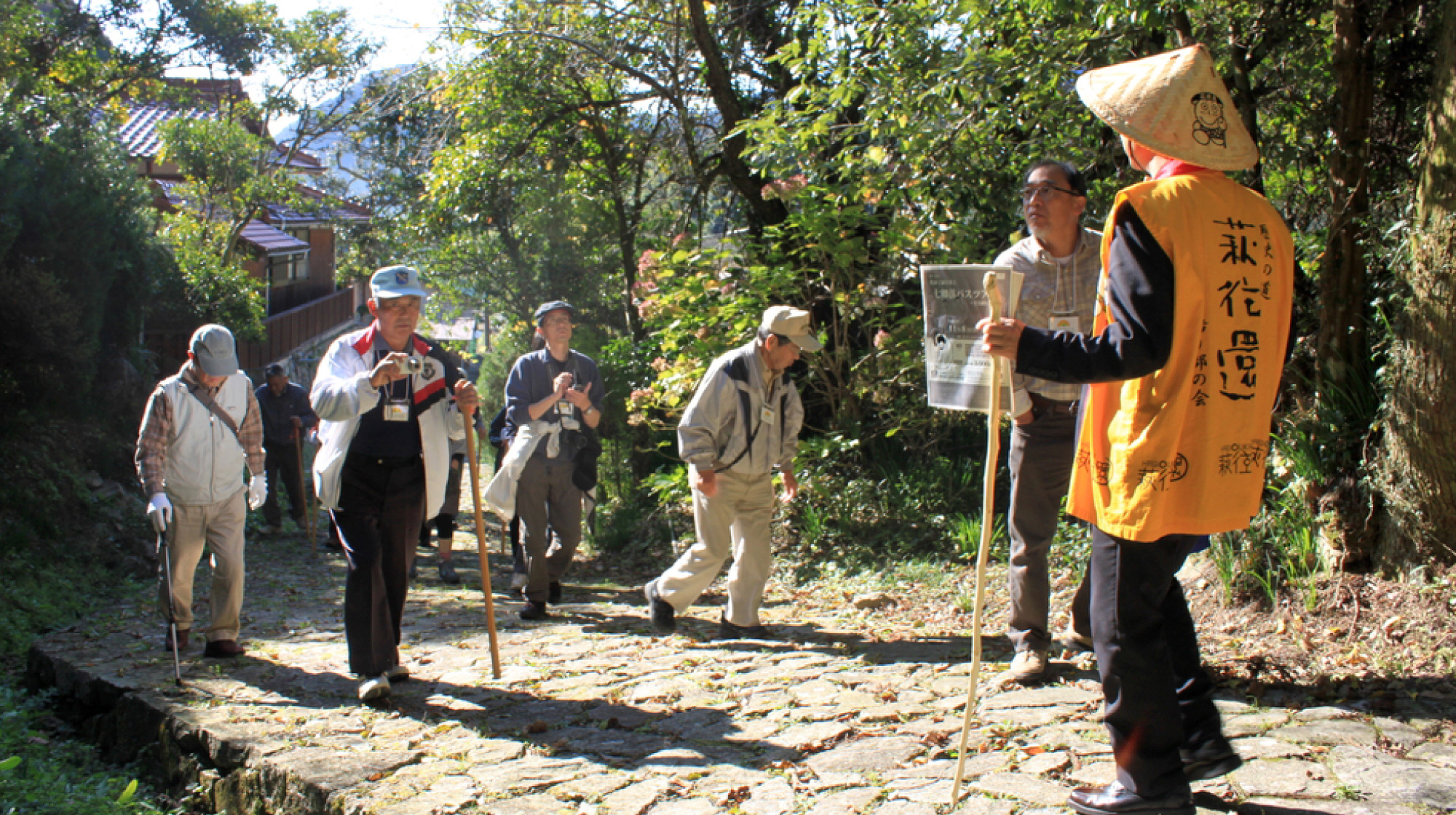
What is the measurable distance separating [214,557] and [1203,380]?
551 cm

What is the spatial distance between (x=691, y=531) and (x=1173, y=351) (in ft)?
25.7

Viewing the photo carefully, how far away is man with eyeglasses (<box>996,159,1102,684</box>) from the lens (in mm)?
4410

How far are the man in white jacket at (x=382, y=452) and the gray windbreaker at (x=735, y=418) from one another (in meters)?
1.28

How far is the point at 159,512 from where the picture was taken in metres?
5.80

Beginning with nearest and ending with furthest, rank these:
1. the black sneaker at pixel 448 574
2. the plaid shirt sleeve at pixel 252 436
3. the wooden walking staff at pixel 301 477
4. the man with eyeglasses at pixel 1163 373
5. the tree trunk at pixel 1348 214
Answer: the man with eyeglasses at pixel 1163 373
the tree trunk at pixel 1348 214
the plaid shirt sleeve at pixel 252 436
the black sneaker at pixel 448 574
the wooden walking staff at pixel 301 477

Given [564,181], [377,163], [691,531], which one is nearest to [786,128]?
[691,531]

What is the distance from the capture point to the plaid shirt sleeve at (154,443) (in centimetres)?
596

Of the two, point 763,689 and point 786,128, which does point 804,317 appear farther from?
point 786,128

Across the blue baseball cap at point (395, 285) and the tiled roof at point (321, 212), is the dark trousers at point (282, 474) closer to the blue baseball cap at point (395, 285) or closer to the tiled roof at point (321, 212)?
the blue baseball cap at point (395, 285)

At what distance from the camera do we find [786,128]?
26.6 feet

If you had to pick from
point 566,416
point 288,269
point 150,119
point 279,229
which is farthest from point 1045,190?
point 288,269

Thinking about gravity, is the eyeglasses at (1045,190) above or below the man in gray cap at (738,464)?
above

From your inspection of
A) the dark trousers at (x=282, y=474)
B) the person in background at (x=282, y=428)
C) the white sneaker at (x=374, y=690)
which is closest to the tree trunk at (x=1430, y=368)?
the white sneaker at (x=374, y=690)

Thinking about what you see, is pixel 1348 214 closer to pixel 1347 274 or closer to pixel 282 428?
pixel 1347 274
